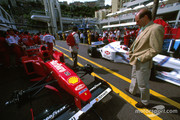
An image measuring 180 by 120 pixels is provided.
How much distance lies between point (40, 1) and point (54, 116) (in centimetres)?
9346

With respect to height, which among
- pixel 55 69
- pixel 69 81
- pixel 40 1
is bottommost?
pixel 69 81

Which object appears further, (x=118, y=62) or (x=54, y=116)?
(x=118, y=62)

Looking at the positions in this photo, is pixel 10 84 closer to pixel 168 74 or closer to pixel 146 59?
pixel 146 59

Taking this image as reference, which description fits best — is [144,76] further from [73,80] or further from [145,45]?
[73,80]

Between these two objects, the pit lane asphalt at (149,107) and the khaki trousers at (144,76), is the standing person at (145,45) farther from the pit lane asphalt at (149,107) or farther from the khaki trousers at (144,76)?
the pit lane asphalt at (149,107)

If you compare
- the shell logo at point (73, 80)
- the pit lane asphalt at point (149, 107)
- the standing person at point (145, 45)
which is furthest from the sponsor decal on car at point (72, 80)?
the standing person at point (145, 45)

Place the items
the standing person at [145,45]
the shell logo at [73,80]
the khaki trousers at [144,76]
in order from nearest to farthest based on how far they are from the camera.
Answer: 1. the standing person at [145,45]
2. the khaki trousers at [144,76]
3. the shell logo at [73,80]

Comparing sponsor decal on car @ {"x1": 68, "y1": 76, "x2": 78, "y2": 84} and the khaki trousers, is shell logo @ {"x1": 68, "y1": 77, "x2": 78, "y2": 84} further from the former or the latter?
the khaki trousers

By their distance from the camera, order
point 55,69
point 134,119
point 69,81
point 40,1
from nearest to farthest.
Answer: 1. point 134,119
2. point 69,81
3. point 55,69
4. point 40,1

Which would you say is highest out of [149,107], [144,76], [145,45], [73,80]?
[145,45]

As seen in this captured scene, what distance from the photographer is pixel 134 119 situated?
1.53 meters

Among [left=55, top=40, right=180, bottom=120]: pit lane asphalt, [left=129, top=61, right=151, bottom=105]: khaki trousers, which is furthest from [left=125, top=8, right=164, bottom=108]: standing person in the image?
[left=55, top=40, right=180, bottom=120]: pit lane asphalt

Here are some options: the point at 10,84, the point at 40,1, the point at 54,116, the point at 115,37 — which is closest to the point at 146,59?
the point at 54,116

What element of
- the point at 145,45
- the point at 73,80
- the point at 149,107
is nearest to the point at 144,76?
the point at 145,45
